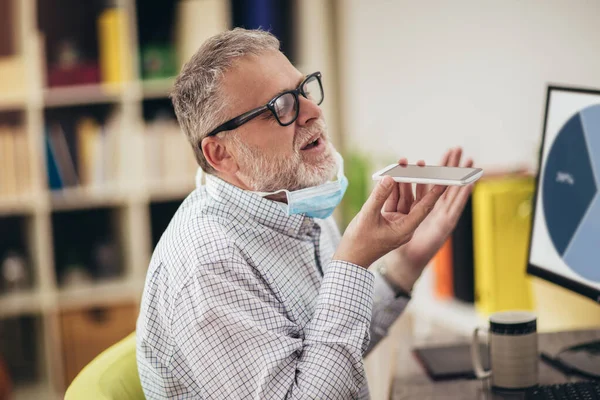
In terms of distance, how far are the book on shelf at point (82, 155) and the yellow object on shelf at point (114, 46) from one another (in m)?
0.22

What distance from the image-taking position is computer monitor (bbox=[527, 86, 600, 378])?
1.50 m

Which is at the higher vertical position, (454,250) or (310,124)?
(310,124)

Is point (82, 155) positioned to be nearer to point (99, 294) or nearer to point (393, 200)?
point (99, 294)

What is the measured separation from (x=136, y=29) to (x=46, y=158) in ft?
2.20

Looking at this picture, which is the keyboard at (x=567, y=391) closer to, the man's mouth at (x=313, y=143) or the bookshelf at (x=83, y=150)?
the man's mouth at (x=313, y=143)

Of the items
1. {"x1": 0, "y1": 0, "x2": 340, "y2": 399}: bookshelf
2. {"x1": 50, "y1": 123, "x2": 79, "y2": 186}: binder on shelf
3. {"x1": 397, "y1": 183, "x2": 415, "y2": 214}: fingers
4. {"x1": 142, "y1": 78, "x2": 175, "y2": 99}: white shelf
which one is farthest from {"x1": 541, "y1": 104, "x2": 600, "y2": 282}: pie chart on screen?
{"x1": 50, "y1": 123, "x2": 79, "y2": 186}: binder on shelf

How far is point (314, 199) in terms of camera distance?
1501mm

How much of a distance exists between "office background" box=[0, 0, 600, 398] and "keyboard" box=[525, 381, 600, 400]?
4.92 ft

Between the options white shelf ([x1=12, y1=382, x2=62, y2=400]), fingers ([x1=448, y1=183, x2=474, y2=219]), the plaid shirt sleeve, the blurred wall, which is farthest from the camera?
white shelf ([x1=12, y1=382, x2=62, y2=400])

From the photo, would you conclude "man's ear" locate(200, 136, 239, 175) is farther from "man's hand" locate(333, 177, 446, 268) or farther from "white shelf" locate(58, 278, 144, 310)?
"white shelf" locate(58, 278, 144, 310)

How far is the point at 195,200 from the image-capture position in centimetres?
154

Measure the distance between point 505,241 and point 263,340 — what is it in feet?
3.83

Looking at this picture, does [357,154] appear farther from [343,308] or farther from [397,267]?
[343,308]

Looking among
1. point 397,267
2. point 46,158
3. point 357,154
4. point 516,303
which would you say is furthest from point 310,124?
point 46,158
